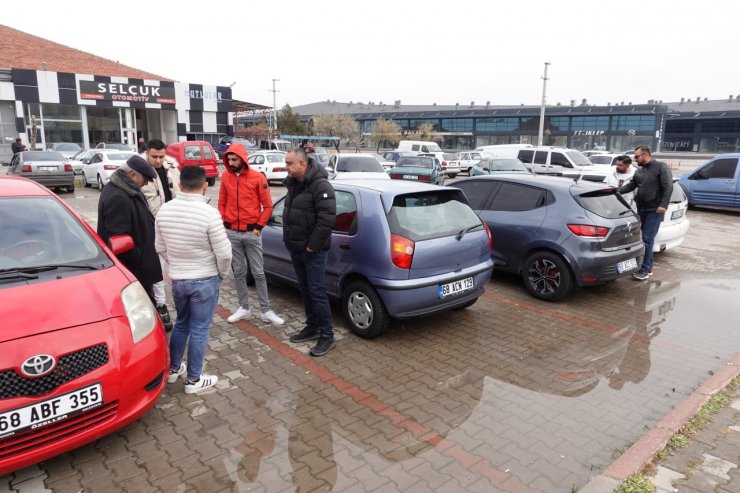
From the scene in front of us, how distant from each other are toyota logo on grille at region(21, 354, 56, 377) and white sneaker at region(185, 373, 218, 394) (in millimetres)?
1318

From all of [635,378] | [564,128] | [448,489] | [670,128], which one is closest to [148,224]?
[448,489]

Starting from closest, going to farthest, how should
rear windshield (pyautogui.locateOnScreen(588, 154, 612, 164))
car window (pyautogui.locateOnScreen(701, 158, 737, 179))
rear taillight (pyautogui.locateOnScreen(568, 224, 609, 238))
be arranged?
rear taillight (pyautogui.locateOnScreen(568, 224, 609, 238)), car window (pyautogui.locateOnScreen(701, 158, 737, 179)), rear windshield (pyautogui.locateOnScreen(588, 154, 612, 164))

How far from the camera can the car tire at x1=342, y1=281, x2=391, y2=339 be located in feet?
15.6

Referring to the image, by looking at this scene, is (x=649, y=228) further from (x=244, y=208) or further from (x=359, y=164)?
(x=359, y=164)

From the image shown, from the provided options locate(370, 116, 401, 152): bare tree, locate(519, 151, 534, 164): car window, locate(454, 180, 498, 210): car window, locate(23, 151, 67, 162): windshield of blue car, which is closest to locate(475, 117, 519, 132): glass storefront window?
locate(370, 116, 401, 152): bare tree

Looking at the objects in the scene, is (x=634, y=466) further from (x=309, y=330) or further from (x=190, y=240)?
(x=190, y=240)

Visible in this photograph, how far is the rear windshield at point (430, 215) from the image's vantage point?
15.6ft

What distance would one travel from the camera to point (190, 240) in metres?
3.54

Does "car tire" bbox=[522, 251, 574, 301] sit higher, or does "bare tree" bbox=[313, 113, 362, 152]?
"bare tree" bbox=[313, 113, 362, 152]

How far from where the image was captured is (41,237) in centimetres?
355

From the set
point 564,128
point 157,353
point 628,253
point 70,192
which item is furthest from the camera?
point 564,128

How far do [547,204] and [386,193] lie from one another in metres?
2.55

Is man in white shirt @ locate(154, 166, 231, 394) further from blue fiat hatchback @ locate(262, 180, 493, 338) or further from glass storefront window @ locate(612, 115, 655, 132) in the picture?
glass storefront window @ locate(612, 115, 655, 132)

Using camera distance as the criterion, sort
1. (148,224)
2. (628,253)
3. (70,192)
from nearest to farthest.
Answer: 1. (148,224)
2. (628,253)
3. (70,192)
